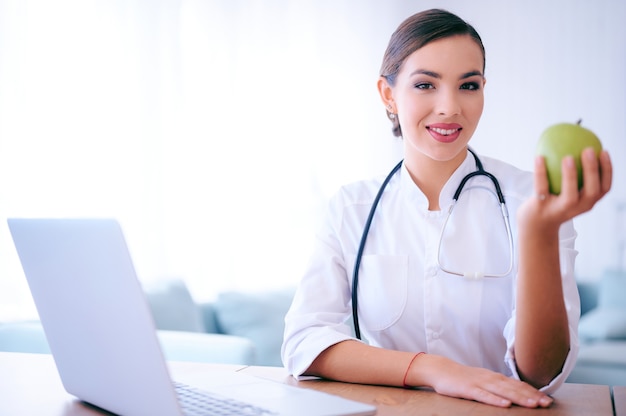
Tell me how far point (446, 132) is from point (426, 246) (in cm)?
23

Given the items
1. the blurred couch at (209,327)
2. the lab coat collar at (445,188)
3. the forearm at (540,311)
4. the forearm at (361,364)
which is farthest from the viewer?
the blurred couch at (209,327)

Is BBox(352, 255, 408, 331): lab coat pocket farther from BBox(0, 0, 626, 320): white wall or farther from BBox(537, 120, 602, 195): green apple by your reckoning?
BBox(0, 0, 626, 320): white wall

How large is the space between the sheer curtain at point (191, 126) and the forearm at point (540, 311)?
1.90 m

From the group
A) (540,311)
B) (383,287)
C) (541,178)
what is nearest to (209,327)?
(383,287)

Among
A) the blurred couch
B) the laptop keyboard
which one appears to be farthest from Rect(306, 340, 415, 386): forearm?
the blurred couch

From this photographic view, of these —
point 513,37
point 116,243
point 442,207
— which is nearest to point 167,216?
point 442,207

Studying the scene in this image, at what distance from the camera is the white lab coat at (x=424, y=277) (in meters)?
1.46

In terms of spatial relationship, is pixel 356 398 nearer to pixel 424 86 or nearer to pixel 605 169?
pixel 605 169

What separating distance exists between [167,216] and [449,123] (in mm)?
2114

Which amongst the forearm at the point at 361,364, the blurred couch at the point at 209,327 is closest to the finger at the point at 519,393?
the forearm at the point at 361,364

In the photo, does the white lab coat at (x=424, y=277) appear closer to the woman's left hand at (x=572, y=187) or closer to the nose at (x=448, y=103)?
the nose at (x=448, y=103)

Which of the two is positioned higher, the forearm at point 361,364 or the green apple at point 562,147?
the green apple at point 562,147

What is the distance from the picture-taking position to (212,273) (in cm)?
356

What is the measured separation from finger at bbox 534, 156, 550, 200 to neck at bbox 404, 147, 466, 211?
604 millimetres
